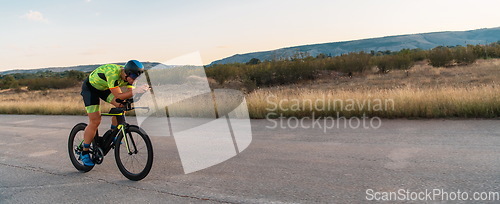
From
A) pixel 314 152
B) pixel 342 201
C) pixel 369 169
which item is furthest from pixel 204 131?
pixel 342 201

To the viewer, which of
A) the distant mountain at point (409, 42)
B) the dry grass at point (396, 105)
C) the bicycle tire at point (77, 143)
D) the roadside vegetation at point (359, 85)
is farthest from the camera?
the distant mountain at point (409, 42)

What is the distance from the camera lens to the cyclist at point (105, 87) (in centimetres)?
494

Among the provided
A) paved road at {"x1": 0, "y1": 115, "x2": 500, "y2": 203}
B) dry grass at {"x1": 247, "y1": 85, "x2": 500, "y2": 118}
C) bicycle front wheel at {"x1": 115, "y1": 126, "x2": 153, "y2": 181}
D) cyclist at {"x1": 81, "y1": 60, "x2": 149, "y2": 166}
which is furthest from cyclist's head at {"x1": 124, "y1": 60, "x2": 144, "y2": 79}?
dry grass at {"x1": 247, "y1": 85, "x2": 500, "y2": 118}

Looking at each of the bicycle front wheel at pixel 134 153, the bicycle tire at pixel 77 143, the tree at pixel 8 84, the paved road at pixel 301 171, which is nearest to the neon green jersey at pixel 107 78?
the bicycle front wheel at pixel 134 153

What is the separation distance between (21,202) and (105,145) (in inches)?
51.2

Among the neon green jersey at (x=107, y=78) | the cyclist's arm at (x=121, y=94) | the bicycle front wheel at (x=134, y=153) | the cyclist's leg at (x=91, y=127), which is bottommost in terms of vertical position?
the bicycle front wheel at (x=134, y=153)

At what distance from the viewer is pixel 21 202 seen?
468cm

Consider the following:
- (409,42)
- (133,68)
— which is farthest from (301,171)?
(409,42)

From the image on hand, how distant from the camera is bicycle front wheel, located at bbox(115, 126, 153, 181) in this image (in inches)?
197

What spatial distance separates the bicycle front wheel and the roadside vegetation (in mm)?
6020

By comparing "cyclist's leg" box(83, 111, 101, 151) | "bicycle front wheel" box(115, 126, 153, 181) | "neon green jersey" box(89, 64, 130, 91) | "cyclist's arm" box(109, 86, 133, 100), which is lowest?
"bicycle front wheel" box(115, 126, 153, 181)

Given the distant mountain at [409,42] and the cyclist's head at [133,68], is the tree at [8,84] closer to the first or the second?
the cyclist's head at [133,68]

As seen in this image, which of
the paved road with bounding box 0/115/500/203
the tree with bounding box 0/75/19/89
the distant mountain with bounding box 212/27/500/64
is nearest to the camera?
the paved road with bounding box 0/115/500/203

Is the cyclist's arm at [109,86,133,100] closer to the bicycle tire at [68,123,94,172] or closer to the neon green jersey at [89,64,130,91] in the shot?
the neon green jersey at [89,64,130,91]
